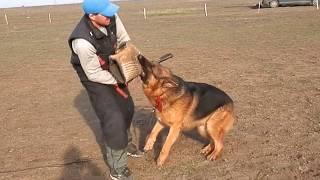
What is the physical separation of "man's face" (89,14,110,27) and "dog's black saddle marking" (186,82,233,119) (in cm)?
150

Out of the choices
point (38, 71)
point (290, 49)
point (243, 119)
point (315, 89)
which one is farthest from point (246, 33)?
point (243, 119)

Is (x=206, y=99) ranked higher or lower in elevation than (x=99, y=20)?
lower

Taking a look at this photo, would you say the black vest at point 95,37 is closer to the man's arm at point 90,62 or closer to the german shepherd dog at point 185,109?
the man's arm at point 90,62

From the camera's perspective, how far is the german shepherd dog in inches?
202

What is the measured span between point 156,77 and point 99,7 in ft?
3.71

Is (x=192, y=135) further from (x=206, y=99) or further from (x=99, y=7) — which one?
(x=99, y=7)

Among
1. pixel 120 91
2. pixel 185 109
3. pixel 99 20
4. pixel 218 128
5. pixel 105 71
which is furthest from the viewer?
pixel 218 128

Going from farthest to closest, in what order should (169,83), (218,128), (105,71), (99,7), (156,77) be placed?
→ (218,128) < (169,83) < (156,77) < (105,71) < (99,7)

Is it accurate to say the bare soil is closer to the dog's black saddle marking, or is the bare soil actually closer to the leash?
the leash

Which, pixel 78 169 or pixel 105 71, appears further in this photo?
pixel 78 169

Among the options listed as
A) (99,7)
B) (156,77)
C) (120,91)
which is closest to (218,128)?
(156,77)

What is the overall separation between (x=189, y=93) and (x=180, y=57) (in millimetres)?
7891

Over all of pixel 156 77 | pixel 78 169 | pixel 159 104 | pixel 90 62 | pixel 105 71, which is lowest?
pixel 78 169

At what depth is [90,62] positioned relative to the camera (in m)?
4.39
